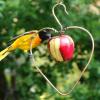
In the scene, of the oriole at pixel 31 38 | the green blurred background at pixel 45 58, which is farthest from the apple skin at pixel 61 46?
the green blurred background at pixel 45 58

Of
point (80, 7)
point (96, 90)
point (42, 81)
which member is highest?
point (80, 7)

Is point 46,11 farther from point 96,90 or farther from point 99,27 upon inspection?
point 96,90

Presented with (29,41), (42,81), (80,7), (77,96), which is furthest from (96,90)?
(29,41)

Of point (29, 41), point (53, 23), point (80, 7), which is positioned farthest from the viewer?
point (80, 7)

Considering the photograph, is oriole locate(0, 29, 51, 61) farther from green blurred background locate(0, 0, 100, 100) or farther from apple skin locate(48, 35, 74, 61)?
green blurred background locate(0, 0, 100, 100)

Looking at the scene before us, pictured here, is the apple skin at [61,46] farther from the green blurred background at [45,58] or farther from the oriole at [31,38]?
the green blurred background at [45,58]

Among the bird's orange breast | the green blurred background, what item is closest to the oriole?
the bird's orange breast
